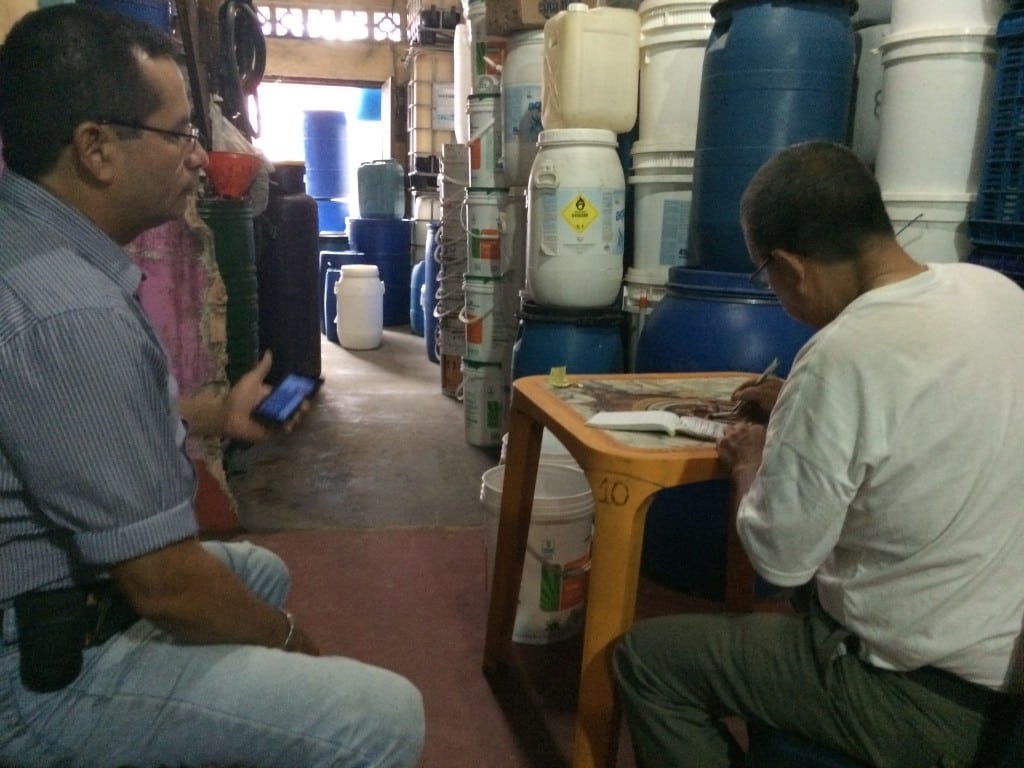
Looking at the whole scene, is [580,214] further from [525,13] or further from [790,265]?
[790,265]

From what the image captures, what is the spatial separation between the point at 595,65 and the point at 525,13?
58 centimetres

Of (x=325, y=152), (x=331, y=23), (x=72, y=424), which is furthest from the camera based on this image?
(x=331, y=23)

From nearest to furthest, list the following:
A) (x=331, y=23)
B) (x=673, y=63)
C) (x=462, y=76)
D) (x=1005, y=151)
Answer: (x=1005, y=151) < (x=673, y=63) < (x=462, y=76) < (x=331, y=23)

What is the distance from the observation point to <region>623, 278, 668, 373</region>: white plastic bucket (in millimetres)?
2512

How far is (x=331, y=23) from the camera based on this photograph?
26.2 feet

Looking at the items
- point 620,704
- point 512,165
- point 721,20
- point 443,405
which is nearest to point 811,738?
point 620,704

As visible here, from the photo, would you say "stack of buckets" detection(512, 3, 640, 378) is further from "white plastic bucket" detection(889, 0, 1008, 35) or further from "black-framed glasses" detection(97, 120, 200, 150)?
"black-framed glasses" detection(97, 120, 200, 150)

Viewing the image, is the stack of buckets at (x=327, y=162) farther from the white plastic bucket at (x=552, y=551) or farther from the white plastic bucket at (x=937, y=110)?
the white plastic bucket at (x=937, y=110)

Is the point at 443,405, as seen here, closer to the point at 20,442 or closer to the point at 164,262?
the point at 164,262

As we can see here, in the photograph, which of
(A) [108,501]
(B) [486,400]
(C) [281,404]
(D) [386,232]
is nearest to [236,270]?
(B) [486,400]

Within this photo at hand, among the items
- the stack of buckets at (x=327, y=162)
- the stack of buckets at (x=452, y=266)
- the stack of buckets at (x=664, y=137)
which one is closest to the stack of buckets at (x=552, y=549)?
the stack of buckets at (x=664, y=137)

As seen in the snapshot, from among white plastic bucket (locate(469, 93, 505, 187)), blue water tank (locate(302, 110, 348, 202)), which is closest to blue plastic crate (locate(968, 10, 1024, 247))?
white plastic bucket (locate(469, 93, 505, 187))

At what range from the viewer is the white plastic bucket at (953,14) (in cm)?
175

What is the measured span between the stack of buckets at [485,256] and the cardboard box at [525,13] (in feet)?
1.17
